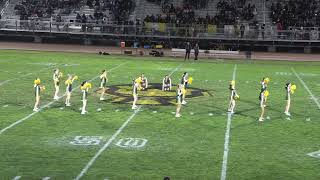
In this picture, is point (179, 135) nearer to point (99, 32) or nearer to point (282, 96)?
point (282, 96)

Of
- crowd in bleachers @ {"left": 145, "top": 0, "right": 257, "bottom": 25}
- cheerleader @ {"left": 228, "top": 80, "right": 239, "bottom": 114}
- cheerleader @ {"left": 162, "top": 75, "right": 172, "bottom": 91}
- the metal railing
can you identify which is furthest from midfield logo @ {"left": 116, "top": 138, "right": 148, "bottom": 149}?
crowd in bleachers @ {"left": 145, "top": 0, "right": 257, "bottom": 25}

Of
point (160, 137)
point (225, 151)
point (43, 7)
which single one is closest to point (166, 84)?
point (160, 137)

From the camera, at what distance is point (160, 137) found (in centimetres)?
1698

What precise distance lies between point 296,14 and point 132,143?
35.6 m

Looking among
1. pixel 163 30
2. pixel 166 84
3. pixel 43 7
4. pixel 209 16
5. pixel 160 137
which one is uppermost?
pixel 43 7

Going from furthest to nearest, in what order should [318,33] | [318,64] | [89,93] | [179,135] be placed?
[318,33]
[318,64]
[89,93]
[179,135]

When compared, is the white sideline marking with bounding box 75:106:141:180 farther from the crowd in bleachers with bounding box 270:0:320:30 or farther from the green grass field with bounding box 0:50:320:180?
the crowd in bleachers with bounding box 270:0:320:30

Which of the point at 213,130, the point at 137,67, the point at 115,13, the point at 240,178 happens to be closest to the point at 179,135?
the point at 213,130

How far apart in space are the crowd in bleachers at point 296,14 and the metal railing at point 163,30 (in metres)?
1.34

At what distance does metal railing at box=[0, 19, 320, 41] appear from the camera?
150 ft

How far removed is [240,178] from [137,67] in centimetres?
2347

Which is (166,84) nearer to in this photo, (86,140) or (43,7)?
(86,140)

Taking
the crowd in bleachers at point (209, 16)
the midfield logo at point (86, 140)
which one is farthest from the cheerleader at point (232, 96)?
the crowd in bleachers at point (209, 16)

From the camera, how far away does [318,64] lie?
41250 millimetres
